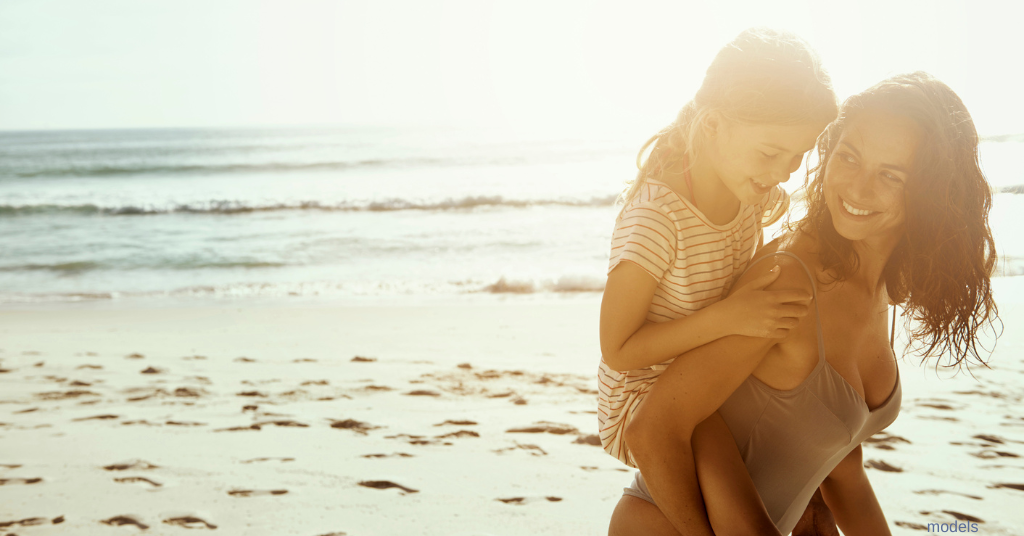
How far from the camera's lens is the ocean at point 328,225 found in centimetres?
823

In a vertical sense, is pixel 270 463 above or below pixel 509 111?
below

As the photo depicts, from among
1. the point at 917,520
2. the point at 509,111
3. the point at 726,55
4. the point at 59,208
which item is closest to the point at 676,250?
the point at 726,55

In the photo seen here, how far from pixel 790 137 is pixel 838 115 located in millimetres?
155

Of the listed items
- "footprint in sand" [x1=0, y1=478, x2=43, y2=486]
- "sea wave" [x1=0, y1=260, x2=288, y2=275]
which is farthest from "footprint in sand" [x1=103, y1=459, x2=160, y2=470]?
"sea wave" [x1=0, y1=260, x2=288, y2=275]

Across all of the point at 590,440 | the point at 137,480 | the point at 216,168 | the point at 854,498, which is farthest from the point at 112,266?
the point at 216,168

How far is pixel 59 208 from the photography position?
1580 cm

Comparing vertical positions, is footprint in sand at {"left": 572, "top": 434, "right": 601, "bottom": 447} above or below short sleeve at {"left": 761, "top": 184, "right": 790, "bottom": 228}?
below

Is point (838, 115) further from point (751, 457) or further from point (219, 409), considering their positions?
point (219, 409)

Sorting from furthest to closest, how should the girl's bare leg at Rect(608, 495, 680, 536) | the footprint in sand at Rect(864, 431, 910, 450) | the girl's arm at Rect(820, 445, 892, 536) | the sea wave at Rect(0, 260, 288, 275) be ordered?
the sea wave at Rect(0, 260, 288, 275)
the footprint in sand at Rect(864, 431, 910, 450)
the girl's arm at Rect(820, 445, 892, 536)
the girl's bare leg at Rect(608, 495, 680, 536)

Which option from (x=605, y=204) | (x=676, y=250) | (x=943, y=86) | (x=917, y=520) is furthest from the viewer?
(x=605, y=204)

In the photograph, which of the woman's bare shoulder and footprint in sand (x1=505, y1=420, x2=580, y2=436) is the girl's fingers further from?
footprint in sand (x1=505, y1=420, x2=580, y2=436)

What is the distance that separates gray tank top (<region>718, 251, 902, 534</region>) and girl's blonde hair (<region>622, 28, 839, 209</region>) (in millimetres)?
338

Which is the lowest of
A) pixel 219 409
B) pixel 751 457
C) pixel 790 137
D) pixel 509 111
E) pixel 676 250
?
pixel 219 409

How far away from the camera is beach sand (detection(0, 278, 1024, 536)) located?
2.87 metres
